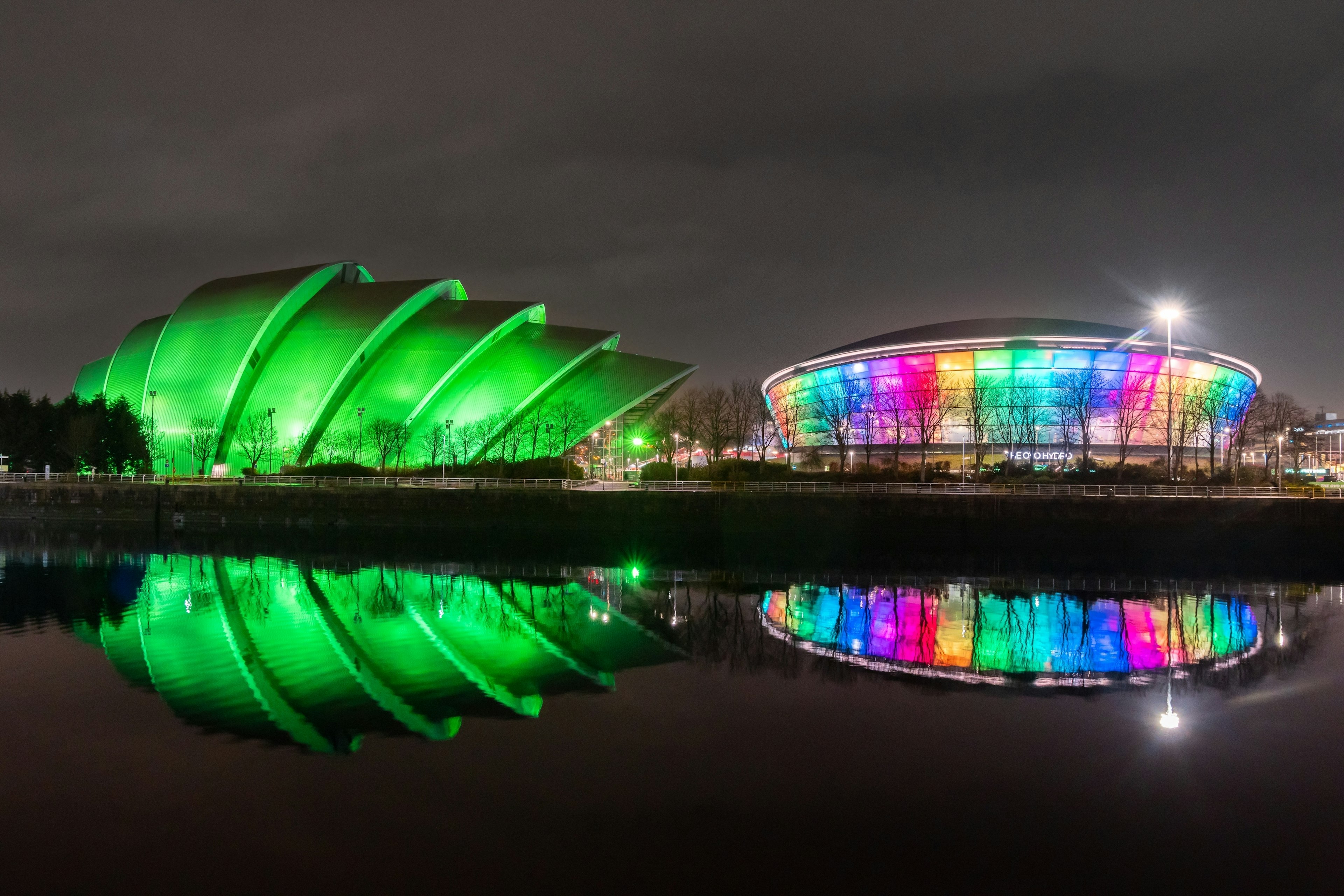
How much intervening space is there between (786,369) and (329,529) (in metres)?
37.7

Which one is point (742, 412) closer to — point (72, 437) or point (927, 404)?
point (927, 404)

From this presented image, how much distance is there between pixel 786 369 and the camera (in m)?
62.0

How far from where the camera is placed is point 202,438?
46.0 meters

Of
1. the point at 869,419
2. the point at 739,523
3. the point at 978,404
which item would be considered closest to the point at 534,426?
the point at 739,523

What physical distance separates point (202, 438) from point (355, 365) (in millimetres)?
9260

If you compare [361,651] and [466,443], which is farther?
[466,443]

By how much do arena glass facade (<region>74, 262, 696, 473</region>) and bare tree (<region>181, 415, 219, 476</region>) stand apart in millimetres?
297

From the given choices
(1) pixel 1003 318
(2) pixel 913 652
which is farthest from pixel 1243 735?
(1) pixel 1003 318

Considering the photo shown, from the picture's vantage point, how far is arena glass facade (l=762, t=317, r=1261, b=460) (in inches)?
1943

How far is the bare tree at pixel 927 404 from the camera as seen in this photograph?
4909 cm

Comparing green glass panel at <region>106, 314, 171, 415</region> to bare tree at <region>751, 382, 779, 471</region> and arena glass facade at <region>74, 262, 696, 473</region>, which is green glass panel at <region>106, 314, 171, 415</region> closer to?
arena glass facade at <region>74, 262, 696, 473</region>

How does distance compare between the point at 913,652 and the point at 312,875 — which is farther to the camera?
the point at 913,652

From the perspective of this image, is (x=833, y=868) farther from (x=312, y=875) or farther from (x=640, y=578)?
(x=640, y=578)

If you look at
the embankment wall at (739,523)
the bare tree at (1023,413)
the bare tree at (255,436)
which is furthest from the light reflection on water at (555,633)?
the bare tree at (1023,413)
